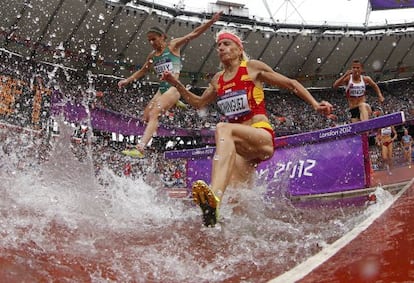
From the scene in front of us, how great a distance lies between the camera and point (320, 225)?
3.32 meters

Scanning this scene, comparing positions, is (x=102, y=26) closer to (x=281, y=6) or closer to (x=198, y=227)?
(x=281, y=6)

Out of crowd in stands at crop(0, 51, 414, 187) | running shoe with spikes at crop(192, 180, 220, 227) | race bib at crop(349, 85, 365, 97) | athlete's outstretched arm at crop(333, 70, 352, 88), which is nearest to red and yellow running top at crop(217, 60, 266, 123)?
running shoe with spikes at crop(192, 180, 220, 227)

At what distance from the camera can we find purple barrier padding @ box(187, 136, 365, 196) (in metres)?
5.71

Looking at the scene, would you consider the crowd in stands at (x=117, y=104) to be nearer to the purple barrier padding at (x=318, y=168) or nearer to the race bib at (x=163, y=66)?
the purple barrier padding at (x=318, y=168)

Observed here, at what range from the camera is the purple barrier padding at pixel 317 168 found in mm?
5715

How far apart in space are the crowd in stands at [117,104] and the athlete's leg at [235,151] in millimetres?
7678

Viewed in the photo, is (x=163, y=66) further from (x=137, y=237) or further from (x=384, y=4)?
(x=384, y=4)

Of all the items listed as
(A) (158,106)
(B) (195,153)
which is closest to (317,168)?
(A) (158,106)

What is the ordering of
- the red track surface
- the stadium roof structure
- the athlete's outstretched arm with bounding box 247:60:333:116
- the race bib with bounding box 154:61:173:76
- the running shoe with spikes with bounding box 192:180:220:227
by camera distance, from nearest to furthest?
the red track surface → the running shoe with spikes with bounding box 192:180:220:227 → the athlete's outstretched arm with bounding box 247:60:333:116 → the race bib with bounding box 154:61:173:76 → the stadium roof structure

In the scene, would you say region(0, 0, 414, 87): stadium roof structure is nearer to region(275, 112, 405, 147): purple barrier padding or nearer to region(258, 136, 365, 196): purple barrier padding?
region(258, 136, 365, 196): purple barrier padding

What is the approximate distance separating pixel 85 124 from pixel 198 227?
17.5 meters

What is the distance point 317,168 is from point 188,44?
63.2ft

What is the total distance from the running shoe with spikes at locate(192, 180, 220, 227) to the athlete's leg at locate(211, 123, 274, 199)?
0.17 meters

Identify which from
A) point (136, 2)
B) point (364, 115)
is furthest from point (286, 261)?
point (136, 2)
